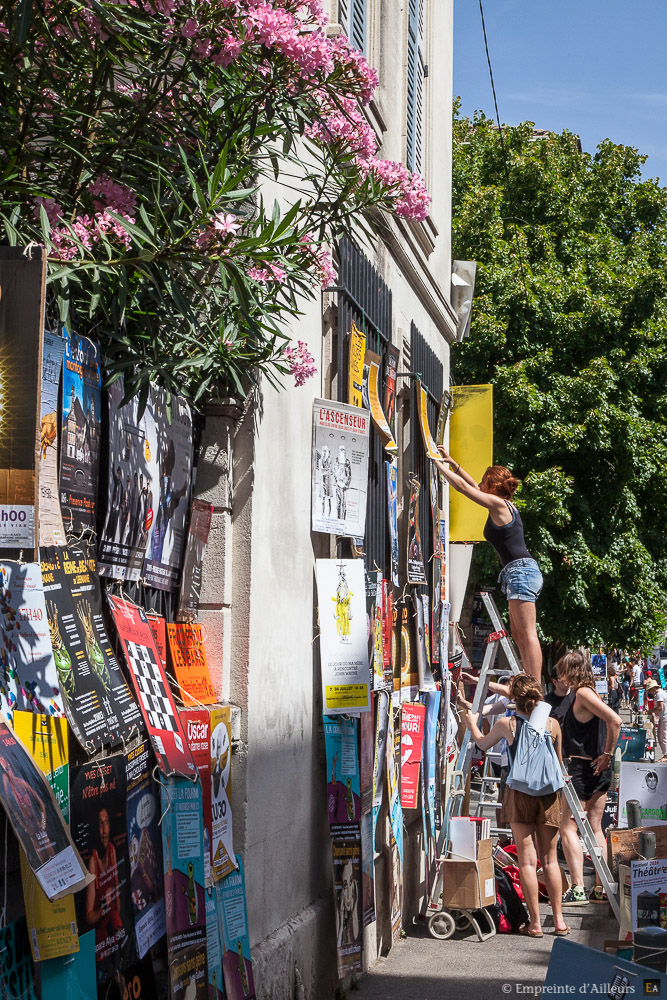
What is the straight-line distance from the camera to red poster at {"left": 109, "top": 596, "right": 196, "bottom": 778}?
4.07m

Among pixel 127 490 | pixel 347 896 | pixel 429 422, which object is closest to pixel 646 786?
pixel 347 896

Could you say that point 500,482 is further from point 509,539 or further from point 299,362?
point 299,362

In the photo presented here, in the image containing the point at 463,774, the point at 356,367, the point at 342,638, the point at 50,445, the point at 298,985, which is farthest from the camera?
the point at 463,774

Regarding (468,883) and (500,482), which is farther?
(468,883)

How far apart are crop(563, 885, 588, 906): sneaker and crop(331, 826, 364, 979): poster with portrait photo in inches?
125

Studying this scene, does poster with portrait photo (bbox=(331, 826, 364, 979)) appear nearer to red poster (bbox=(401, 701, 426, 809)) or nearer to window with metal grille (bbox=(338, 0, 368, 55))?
red poster (bbox=(401, 701, 426, 809))

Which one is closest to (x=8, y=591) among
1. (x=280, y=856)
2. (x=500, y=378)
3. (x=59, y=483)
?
(x=59, y=483)

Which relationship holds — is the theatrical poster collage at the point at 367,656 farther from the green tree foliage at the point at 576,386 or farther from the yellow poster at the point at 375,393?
the green tree foliage at the point at 576,386

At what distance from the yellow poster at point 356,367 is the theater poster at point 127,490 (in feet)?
8.28

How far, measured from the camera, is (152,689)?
4195mm

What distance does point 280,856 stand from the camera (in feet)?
18.2

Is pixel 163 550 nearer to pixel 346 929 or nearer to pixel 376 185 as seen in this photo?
pixel 376 185

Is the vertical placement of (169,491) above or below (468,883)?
above

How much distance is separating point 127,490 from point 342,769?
2.80 meters
